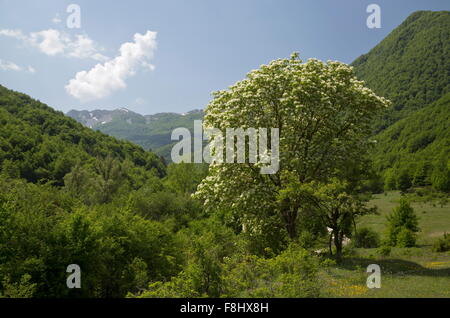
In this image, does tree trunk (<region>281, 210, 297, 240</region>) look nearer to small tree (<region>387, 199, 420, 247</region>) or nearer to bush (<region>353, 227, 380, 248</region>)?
bush (<region>353, 227, 380, 248</region>)

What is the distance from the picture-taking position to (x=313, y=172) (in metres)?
21.7

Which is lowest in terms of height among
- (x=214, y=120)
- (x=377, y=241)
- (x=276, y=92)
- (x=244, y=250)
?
(x=377, y=241)

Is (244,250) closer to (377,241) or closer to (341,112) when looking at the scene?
(341,112)

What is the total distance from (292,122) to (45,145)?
9808 centimetres

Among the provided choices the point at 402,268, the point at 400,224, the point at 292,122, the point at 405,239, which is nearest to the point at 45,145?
the point at 400,224

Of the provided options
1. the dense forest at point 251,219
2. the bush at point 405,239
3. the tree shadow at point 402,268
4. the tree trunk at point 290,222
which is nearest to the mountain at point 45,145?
the bush at point 405,239

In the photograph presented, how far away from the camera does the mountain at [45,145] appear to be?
91.2 m

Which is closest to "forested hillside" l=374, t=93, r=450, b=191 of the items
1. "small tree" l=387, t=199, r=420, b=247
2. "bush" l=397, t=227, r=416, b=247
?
"small tree" l=387, t=199, r=420, b=247

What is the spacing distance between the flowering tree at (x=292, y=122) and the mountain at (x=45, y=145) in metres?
55.4

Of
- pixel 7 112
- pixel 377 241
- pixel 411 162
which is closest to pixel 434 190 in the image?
pixel 411 162

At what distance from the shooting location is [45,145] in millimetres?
101938

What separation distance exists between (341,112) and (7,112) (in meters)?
116

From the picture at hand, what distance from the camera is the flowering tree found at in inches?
792

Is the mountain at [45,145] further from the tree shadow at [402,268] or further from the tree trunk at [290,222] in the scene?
the tree shadow at [402,268]
